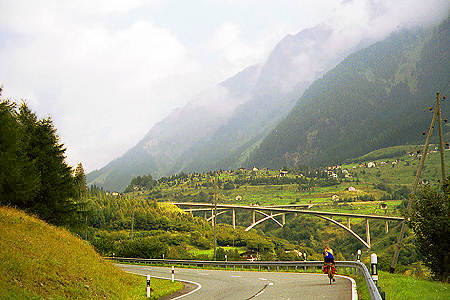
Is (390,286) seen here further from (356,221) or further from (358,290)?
(356,221)

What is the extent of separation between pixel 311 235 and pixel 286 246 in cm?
4329

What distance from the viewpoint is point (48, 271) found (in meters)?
16.6

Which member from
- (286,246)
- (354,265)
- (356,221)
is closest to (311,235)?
(356,221)

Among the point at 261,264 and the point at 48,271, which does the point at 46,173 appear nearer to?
the point at 261,264

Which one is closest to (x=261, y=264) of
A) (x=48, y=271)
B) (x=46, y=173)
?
(x=46, y=173)

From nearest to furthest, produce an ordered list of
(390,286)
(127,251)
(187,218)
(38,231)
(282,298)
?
(282,298) → (390,286) → (38,231) → (127,251) → (187,218)

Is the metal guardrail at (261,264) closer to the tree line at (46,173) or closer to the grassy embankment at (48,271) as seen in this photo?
the grassy embankment at (48,271)

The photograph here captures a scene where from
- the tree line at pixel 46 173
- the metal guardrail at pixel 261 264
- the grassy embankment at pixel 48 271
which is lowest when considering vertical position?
the metal guardrail at pixel 261 264

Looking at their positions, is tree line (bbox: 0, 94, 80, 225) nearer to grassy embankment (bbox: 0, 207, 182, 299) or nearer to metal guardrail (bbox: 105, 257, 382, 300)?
grassy embankment (bbox: 0, 207, 182, 299)

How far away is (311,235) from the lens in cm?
14775

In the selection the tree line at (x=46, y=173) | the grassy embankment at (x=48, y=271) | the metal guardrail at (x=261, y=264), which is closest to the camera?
the grassy embankment at (x=48, y=271)

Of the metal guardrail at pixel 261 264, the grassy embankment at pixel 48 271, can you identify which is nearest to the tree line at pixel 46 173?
the grassy embankment at pixel 48 271

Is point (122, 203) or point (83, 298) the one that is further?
point (122, 203)

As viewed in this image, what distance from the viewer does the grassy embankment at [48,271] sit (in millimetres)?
14577
